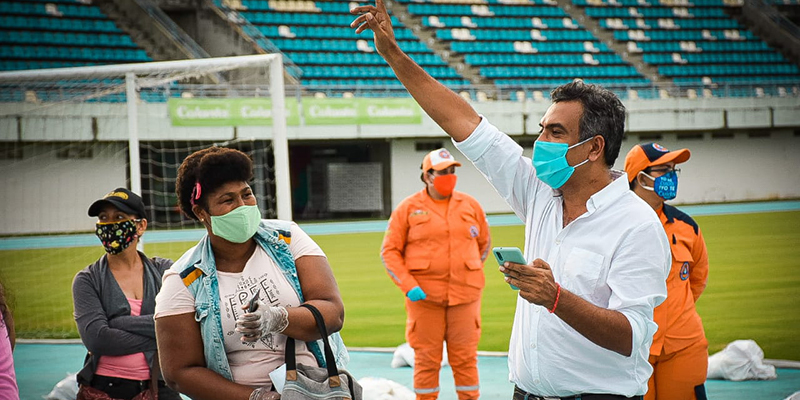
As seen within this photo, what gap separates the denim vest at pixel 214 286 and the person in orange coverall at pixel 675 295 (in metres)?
2.10

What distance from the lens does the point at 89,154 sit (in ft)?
77.3

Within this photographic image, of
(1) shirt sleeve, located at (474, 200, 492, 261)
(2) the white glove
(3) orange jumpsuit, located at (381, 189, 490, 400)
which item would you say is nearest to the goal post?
(3) orange jumpsuit, located at (381, 189, 490, 400)

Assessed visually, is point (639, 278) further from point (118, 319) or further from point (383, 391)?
point (383, 391)

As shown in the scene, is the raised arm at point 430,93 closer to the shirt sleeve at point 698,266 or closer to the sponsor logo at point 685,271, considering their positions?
the sponsor logo at point 685,271

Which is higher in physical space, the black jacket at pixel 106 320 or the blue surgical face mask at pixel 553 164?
the blue surgical face mask at pixel 553 164

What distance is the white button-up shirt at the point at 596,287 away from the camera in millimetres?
2480

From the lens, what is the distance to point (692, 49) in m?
41.9

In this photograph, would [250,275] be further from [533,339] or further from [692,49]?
[692,49]

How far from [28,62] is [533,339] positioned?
104ft

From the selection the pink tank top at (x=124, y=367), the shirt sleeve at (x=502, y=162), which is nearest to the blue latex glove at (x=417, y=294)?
the pink tank top at (x=124, y=367)

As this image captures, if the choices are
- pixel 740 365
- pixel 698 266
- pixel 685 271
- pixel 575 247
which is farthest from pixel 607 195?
pixel 740 365

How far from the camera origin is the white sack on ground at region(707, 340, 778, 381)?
7059mm

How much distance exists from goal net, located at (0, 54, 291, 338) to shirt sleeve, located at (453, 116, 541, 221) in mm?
5573

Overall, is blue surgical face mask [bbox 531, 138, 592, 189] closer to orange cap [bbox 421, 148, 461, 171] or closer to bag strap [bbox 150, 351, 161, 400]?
bag strap [bbox 150, 351, 161, 400]
